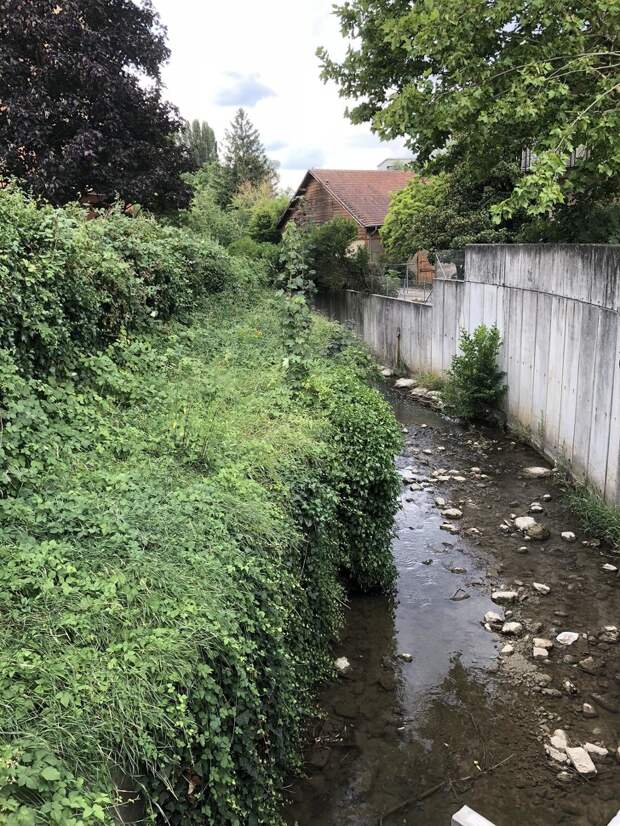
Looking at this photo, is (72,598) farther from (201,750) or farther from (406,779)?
(406,779)

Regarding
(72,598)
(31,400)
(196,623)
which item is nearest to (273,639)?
(196,623)

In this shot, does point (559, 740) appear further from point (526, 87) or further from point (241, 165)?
point (241, 165)

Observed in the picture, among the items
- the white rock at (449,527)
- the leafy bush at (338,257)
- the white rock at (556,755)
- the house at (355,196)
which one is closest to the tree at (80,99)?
the leafy bush at (338,257)

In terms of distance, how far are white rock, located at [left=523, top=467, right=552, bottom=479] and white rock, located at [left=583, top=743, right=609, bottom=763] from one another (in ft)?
15.3

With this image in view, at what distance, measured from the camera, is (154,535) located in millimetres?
3123

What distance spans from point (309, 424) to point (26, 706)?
317 centimetres

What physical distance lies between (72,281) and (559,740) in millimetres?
4963

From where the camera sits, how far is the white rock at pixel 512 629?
16.8ft

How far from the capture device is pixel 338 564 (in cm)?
512

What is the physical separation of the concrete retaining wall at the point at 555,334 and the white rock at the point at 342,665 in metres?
3.66

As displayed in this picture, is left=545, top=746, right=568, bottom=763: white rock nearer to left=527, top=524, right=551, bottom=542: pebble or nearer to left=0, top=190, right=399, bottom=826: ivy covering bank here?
left=0, top=190, right=399, bottom=826: ivy covering bank

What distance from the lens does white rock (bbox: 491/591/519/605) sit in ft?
18.5

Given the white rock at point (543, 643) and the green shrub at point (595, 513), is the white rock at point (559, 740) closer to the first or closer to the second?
the white rock at point (543, 643)

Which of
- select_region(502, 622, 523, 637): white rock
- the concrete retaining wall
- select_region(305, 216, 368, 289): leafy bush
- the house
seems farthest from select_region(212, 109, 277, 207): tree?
select_region(502, 622, 523, 637): white rock
